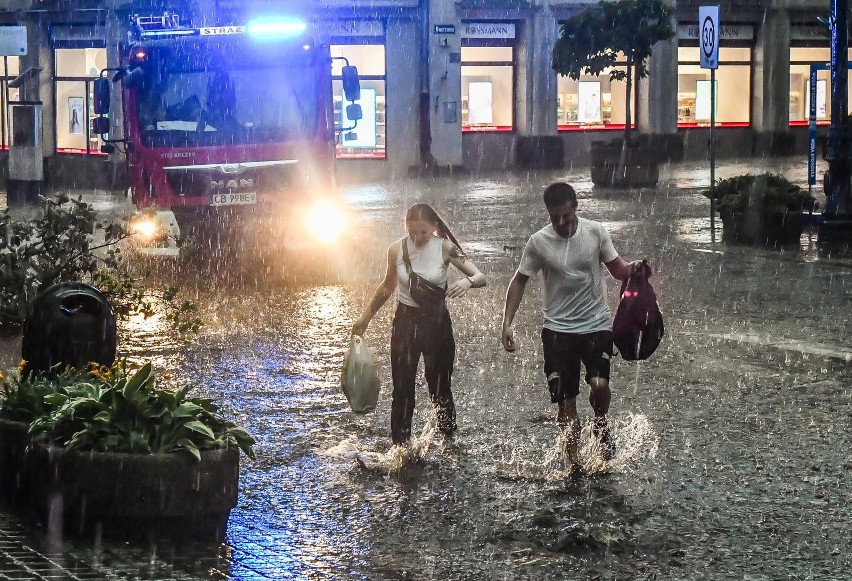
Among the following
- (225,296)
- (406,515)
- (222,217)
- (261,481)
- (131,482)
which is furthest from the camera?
(222,217)

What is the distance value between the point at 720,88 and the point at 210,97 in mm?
28288

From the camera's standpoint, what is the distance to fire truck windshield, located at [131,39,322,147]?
18031mm

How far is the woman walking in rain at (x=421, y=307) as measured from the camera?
8.19 meters

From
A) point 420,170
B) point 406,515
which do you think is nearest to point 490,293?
point 406,515

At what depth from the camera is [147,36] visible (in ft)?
61.4

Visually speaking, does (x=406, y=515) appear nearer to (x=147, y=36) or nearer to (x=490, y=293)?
(x=490, y=293)

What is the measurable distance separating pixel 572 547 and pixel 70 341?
14.5ft

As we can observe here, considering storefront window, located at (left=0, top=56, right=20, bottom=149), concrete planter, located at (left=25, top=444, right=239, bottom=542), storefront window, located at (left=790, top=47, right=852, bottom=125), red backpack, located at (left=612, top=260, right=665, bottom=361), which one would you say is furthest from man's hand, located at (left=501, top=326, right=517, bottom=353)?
storefront window, located at (left=790, top=47, right=852, bottom=125)

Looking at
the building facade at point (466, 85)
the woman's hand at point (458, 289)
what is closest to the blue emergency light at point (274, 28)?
the woman's hand at point (458, 289)

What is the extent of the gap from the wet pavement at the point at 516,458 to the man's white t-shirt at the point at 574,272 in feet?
2.26

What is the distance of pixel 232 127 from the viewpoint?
18047mm

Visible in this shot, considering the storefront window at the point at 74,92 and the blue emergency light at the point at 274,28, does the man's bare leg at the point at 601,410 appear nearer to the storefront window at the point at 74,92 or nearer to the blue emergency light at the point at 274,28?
the blue emergency light at the point at 274,28

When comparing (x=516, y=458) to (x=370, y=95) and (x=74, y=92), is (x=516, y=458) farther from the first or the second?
(x=74, y=92)

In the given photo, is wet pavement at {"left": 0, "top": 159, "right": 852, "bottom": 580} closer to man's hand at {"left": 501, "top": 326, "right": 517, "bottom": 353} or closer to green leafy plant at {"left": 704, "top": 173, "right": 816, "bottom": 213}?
man's hand at {"left": 501, "top": 326, "right": 517, "bottom": 353}
